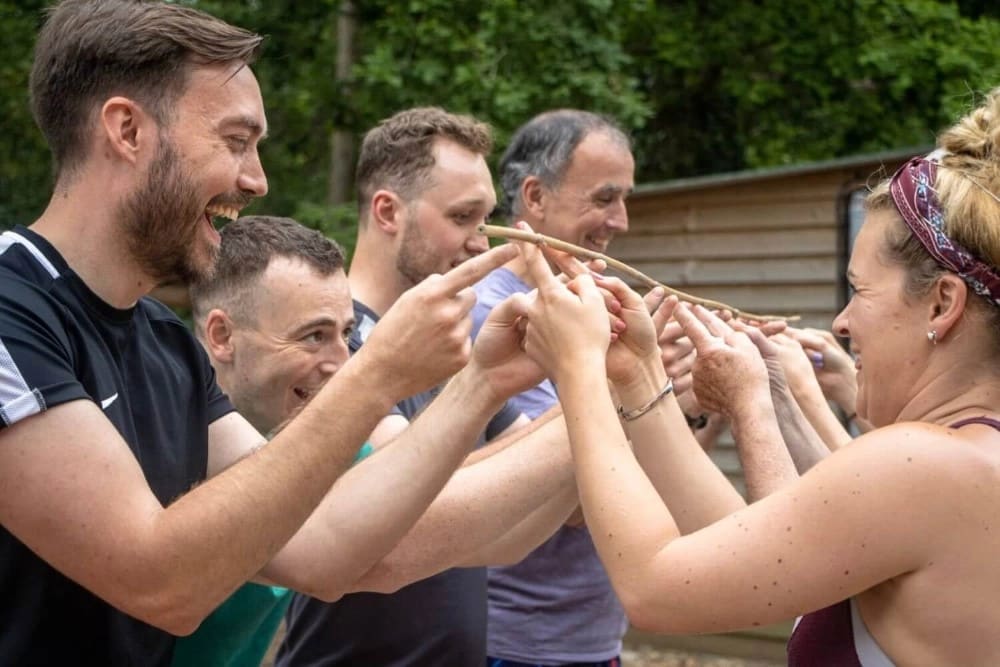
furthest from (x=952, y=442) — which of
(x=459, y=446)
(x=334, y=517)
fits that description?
(x=334, y=517)

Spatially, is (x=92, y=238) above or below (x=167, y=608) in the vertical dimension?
above

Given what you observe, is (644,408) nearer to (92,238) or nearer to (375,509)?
(375,509)

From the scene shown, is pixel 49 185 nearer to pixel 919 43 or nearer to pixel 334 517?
pixel 919 43

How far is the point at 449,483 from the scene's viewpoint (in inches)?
116

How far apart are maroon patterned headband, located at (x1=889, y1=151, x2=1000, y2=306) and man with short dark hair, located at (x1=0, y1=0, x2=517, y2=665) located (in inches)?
29.7

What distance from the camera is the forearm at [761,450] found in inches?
103

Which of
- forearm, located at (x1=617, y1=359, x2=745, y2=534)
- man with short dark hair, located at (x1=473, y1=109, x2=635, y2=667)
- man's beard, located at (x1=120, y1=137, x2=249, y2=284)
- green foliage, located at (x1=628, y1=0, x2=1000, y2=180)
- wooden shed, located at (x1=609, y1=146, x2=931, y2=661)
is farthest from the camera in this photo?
green foliage, located at (x1=628, y1=0, x2=1000, y2=180)

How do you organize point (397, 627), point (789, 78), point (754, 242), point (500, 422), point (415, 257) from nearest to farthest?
point (397, 627), point (500, 422), point (415, 257), point (754, 242), point (789, 78)

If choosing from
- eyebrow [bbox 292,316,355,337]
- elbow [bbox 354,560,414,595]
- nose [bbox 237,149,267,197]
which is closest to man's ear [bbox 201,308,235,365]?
eyebrow [bbox 292,316,355,337]

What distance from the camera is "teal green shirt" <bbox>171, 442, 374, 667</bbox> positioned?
8.95ft

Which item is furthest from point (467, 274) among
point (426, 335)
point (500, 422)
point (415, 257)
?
point (415, 257)

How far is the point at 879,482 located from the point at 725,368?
80 centimetres

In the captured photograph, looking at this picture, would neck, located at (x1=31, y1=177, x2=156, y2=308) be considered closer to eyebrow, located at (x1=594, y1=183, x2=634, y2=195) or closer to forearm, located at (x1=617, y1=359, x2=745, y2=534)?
forearm, located at (x1=617, y1=359, x2=745, y2=534)

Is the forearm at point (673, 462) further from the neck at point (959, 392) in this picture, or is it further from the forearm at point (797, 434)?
the forearm at point (797, 434)
